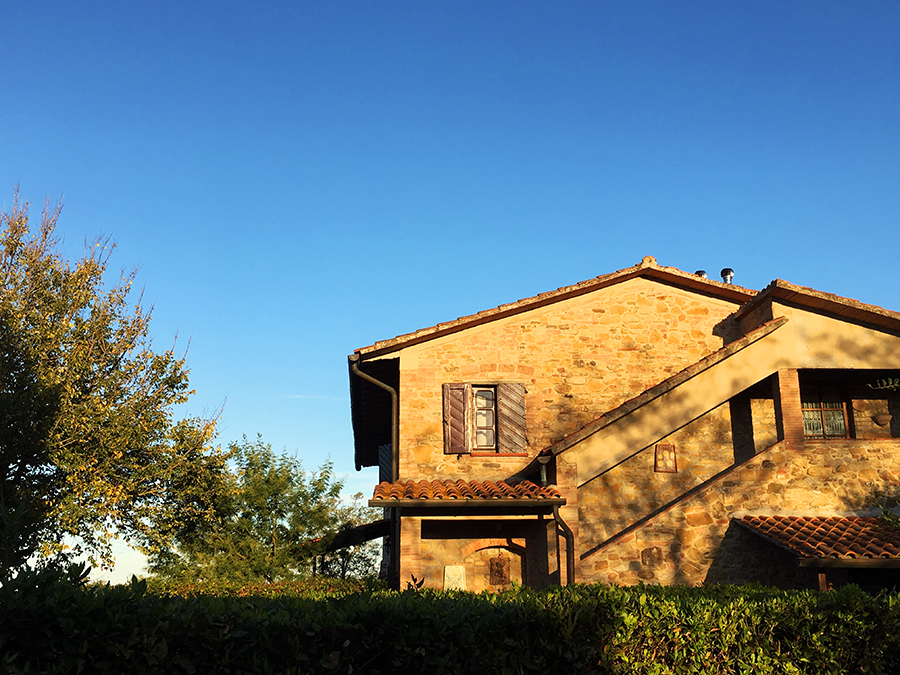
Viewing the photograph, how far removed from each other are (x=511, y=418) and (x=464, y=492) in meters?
2.60

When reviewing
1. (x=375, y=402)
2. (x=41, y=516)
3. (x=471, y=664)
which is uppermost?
(x=375, y=402)

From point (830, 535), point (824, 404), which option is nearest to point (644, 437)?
point (830, 535)

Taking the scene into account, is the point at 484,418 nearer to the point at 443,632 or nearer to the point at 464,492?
the point at 464,492

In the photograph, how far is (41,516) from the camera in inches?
645

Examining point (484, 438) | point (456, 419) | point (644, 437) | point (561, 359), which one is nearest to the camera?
point (644, 437)

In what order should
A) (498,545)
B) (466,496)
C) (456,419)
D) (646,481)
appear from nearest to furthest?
(466,496)
(498,545)
(646,481)
(456,419)

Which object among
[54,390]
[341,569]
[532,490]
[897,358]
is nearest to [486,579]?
[532,490]

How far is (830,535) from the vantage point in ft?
37.3

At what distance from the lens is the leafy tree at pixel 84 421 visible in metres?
16.8

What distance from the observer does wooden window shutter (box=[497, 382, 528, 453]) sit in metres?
14.4

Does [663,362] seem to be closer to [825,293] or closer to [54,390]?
[825,293]

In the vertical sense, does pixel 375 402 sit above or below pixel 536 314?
below

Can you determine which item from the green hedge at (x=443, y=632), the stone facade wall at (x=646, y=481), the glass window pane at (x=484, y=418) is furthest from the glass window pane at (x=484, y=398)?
the green hedge at (x=443, y=632)

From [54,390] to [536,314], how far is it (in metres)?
11.5
